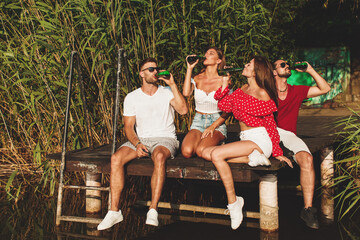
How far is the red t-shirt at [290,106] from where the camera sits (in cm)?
504

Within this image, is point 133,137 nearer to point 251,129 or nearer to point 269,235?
point 251,129

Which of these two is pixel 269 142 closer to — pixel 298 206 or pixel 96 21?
pixel 298 206

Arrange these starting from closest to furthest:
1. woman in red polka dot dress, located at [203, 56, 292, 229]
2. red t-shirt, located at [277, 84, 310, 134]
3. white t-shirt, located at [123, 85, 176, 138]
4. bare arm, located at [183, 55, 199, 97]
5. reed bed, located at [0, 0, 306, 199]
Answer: woman in red polka dot dress, located at [203, 56, 292, 229]
white t-shirt, located at [123, 85, 176, 138]
bare arm, located at [183, 55, 199, 97]
red t-shirt, located at [277, 84, 310, 134]
reed bed, located at [0, 0, 306, 199]

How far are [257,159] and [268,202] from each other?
1.58 feet

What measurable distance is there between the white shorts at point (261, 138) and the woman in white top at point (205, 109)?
0.43 meters

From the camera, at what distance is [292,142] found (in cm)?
477

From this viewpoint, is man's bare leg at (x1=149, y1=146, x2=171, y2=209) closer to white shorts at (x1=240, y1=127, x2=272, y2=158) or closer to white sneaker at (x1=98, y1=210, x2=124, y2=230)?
white sneaker at (x1=98, y1=210, x2=124, y2=230)

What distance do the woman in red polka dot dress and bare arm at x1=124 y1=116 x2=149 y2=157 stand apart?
614 mm

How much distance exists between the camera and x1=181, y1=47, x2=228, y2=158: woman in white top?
15.3 feet

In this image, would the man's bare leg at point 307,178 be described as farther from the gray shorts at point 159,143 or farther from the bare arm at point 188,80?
the bare arm at point 188,80

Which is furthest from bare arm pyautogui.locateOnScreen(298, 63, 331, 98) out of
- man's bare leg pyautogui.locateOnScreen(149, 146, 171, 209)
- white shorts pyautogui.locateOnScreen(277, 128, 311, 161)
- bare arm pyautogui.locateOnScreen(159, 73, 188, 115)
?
man's bare leg pyautogui.locateOnScreen(149, 146, 171, 209)

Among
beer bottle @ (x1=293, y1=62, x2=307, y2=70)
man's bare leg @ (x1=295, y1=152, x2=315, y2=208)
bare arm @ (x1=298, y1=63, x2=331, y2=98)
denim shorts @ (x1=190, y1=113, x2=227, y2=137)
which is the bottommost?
man's bare leg @ (x1=295, y1=152, x2=315, y2=208)

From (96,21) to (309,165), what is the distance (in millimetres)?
2751

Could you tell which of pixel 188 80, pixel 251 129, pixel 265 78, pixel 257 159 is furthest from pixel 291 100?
pixel 257 159
